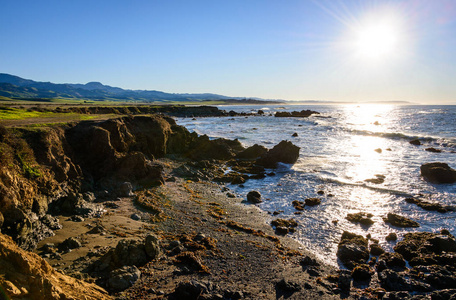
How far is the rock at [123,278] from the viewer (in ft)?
25.5

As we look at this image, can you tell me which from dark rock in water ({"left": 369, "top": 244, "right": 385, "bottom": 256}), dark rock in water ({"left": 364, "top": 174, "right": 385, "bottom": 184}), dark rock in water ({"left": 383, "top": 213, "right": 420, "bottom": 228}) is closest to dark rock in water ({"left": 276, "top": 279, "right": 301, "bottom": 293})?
dark rock in water ({"left": 369, "top": 244, "right": 385, "bottom": 256})

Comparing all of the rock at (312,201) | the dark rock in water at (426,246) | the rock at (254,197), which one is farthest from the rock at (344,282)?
the rock at (254,197)

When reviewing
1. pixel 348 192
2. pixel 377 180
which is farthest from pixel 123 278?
pixel 377 180

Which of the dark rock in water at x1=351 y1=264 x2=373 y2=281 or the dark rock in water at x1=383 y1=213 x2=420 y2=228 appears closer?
the dark rock in water at x1=351 y1=264 x2=373 y2=281

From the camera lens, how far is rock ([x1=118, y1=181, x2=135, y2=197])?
16484mm

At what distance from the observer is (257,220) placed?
1543 centimetres

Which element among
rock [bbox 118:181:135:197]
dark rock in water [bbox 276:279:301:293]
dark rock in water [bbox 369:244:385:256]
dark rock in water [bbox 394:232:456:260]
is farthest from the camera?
rock [bbox 118:181:135:197]

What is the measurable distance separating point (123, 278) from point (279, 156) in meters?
24.1

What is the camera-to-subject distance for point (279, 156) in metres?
30.0

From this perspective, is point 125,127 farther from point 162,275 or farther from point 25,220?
point 162,275

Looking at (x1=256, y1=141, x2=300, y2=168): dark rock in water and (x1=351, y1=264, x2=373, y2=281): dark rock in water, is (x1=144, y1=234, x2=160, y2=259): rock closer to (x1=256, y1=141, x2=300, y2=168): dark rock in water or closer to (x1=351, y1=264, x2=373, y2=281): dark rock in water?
(x1=351, y1=264, x2=373, y2=281): dark rock in water

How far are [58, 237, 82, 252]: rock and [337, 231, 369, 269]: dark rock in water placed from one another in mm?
11223

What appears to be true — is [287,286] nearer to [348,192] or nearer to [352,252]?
[352,252]

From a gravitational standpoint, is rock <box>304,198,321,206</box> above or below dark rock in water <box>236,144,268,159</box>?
below
